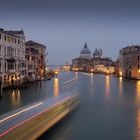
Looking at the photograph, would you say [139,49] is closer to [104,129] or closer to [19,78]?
[19,78]

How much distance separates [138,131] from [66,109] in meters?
→ 4.06

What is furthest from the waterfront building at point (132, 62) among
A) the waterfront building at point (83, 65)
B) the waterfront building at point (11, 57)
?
the waterfront building at point (83, 65)

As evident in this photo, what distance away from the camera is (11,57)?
31531mm

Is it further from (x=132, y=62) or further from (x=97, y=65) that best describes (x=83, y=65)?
(x=132, y=62)

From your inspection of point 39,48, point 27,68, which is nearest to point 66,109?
point 27,68

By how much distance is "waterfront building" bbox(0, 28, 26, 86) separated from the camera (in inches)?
1153

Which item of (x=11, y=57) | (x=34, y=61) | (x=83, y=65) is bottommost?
(x=83, y=65)

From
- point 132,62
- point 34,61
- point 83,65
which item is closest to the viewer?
point 34,61

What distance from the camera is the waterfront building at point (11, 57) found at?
1153 inches

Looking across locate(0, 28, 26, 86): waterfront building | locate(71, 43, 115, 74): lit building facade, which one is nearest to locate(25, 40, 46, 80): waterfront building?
locate(0, 28, 26, 86): waterfront building

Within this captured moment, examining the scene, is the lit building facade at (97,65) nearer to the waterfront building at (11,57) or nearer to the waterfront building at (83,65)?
the waterfront building at (83,65)

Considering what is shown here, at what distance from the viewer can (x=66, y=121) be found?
14.8 meters

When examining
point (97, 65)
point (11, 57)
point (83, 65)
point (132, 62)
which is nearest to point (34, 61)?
point (11, 57)

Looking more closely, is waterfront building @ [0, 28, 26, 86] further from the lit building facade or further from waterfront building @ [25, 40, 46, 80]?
the lit building facade
